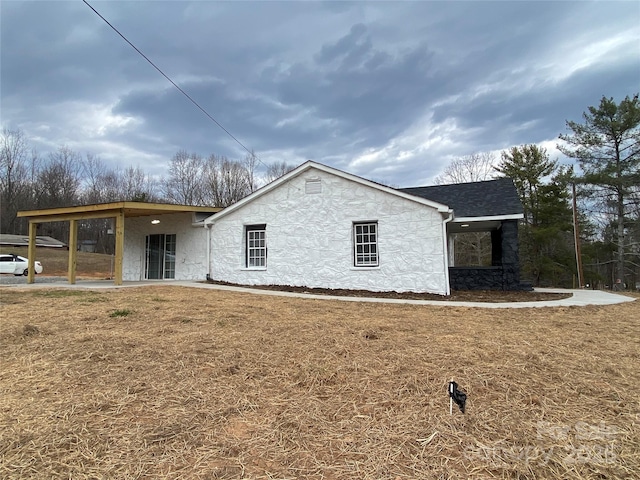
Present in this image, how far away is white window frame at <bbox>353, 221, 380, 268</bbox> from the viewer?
11438mm

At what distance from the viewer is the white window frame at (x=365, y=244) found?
11.4 m

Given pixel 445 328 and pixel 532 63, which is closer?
pixel 445 328

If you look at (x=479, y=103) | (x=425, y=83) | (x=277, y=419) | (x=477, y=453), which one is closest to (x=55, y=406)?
(x=277, y=419)

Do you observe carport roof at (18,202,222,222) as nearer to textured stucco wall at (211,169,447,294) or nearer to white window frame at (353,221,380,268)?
textured stucco wall at (211,169,447,294)

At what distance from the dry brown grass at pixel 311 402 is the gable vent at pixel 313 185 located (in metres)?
7.51

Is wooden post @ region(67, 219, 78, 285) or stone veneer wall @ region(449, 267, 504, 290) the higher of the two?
wooden post @ region(67, 219, 78, 285)

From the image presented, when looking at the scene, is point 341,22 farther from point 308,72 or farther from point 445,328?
point 445,328

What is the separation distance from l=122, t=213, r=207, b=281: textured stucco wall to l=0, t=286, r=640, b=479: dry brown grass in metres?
9.31

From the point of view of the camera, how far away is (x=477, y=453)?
202 centimetres

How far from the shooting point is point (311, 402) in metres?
2.68

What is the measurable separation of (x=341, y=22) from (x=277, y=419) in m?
10.6

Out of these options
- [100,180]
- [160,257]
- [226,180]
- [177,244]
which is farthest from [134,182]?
[177,244]

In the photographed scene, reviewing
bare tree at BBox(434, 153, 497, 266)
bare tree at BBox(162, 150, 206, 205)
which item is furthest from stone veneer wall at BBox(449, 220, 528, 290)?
bare tree at BBox(162, 150, 206, 205)

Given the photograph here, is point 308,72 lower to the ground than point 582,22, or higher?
higher
